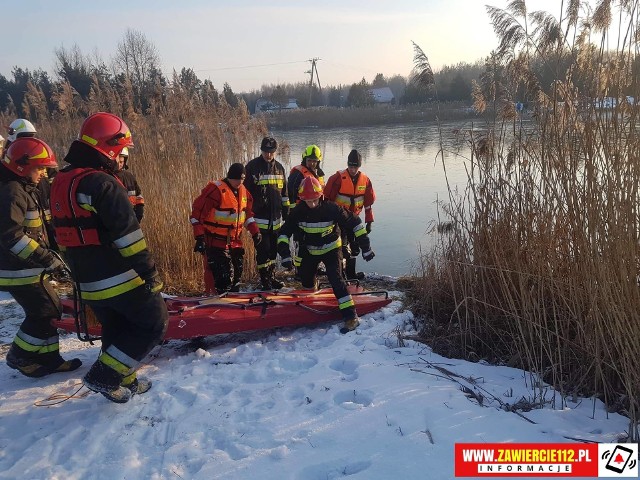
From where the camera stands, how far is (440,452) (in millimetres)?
2383

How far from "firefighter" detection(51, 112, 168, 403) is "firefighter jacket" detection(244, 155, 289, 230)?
291 cm

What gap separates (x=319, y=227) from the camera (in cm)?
473

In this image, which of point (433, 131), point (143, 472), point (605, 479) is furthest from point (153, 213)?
point (433, 131)

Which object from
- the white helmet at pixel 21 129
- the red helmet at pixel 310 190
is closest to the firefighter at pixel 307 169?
the red helmet at pixel 310 190

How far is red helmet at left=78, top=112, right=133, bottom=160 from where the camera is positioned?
292 cm

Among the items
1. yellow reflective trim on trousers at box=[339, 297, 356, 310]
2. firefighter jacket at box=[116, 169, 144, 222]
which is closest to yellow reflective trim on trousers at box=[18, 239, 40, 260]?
firefighter jacket at box=[116, 169, 144, 222]

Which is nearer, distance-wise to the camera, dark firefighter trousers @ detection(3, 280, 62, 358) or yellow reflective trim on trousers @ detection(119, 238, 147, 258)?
yellow reflective trim on trousers @ detection(119, 238, 147, 258)

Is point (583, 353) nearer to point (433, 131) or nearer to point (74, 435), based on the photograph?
point (74, 435)

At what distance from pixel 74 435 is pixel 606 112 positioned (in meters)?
3.73

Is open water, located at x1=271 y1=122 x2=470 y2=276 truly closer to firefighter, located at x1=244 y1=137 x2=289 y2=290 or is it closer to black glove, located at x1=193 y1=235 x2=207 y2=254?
firefighter, located at x1=244 y1=137 x2=289 y2=290

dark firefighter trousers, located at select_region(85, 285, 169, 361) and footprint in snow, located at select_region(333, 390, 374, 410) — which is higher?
dark firefighter trousers, located at select_region(85, 285, 169, 361)

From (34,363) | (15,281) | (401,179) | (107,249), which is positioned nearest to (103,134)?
(107,249)

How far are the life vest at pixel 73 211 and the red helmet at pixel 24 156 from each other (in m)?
0.83

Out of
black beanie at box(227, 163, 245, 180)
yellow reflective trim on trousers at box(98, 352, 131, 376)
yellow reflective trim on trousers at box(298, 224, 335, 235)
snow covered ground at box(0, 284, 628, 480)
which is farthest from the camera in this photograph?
black beanie at box(227, 163, 245, 180)
